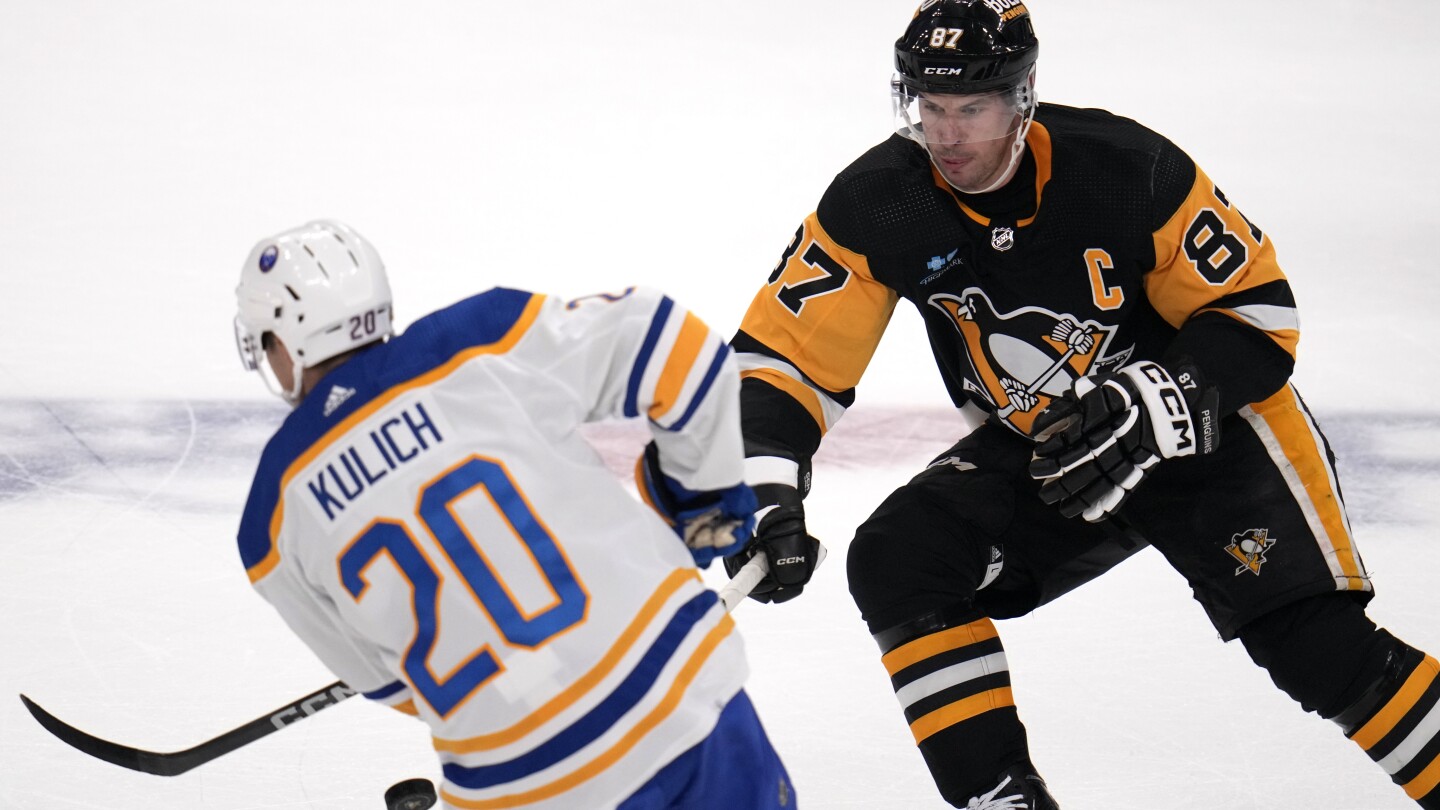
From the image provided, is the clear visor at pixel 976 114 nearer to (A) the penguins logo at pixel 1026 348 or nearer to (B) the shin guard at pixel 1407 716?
(A) the penguins logo at pixel 1026 348

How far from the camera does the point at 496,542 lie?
1843 mm

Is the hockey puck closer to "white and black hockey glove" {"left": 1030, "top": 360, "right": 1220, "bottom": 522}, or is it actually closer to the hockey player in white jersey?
the hockey player in white jersey

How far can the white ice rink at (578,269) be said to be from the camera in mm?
3068

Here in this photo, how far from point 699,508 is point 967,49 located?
2.94ft

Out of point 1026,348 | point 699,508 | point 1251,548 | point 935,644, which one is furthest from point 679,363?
point 1251,548

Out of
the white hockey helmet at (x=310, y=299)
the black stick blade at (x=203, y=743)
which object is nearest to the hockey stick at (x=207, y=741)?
the black stick blade at (x=203, y=743)

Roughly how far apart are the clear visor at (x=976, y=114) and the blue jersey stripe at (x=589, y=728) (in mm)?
1096

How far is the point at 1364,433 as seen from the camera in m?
4.29

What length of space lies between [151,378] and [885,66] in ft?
11.4

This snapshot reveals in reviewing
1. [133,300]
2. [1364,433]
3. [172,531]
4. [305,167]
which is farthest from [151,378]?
[1364,433]

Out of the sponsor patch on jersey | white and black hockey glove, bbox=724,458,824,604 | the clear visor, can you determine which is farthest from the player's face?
white and black hockey glove, bbox=724,458,824,604

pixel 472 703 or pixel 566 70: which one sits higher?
pixel 472 703

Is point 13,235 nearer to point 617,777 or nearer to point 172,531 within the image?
point 172,531

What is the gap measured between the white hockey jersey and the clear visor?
87 cm
